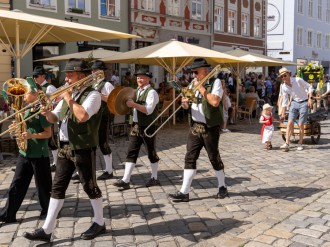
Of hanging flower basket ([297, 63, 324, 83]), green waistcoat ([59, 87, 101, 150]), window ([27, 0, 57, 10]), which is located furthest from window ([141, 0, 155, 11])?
green waistcoat ([59, 87, 101, 150])

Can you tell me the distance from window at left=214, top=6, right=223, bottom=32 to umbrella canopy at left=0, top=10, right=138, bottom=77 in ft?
65.3

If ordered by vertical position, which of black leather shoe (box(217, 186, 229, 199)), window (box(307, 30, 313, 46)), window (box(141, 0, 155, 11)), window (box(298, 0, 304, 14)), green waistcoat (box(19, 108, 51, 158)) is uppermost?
window (box(298, 0, 304, 14))

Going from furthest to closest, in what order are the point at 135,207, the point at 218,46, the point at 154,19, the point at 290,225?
the point at 218,46, the point at 154,19, the point at 135,207, the point at 290,225

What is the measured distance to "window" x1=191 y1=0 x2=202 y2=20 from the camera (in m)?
25.2

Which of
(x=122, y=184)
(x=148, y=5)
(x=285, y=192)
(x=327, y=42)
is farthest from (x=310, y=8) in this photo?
(x=122, y=184)

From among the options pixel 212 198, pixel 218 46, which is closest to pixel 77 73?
pixel 212 198

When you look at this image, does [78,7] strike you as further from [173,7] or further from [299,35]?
[299,35]

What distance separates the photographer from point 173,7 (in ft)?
77.9

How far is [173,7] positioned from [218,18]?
16.1 feet

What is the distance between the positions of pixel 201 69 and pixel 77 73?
182 centimetres

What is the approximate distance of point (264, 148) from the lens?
981cm

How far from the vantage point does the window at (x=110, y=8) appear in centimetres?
1984

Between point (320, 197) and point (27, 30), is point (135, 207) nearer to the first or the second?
point (320, 197)

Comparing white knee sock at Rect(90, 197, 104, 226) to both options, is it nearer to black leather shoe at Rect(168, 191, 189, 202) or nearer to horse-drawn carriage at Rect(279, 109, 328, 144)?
black leather shoe at Rect(168, 191, 189, 202)
